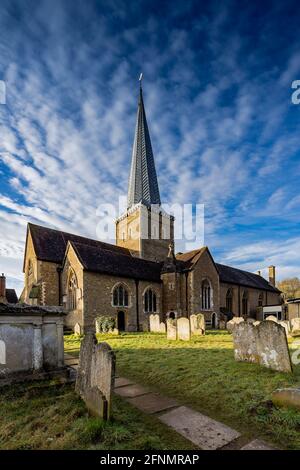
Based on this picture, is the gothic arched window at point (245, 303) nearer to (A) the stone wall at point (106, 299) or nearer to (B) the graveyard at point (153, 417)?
(A) the stone wall at point (106, 299)

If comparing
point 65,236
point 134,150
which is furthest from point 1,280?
point 134,150

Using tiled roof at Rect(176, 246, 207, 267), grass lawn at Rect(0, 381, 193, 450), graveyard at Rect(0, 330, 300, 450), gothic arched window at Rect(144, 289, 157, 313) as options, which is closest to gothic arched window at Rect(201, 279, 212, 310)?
tiled roof at Rect(176, 246, 207, 267)

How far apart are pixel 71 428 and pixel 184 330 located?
11.0 metres

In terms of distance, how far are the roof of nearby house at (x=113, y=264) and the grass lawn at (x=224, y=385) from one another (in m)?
12.2

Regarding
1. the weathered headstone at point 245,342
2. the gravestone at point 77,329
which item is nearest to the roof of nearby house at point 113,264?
the gravestone at point 77,329

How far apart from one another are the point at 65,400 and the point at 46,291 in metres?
19.1

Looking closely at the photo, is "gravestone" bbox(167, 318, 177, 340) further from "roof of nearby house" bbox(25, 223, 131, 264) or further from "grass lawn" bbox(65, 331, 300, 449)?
"roof of nearby house" bbox(25, 223, 131, 264)

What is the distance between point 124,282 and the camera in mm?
23219

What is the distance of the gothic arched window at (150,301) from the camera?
81.1ft

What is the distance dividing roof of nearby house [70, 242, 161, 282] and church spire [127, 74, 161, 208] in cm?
1440

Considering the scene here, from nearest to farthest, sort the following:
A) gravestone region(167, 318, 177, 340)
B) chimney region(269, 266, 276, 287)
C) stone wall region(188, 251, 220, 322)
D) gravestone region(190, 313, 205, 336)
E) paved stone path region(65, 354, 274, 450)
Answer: paved stone path region(65, 354, 274, 450), gravestone region(167, 318, 177, 340), gravestone region(190, 313, 205, 336), stone wall region(188, 251, 220, 322), chimney region(269, 266, 276, 287)

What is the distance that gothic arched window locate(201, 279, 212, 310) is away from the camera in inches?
1065
